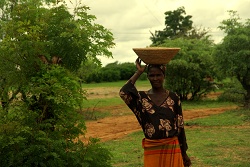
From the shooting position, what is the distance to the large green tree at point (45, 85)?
168 inches

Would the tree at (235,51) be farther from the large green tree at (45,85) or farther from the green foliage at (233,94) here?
the large green tree at (45,85)

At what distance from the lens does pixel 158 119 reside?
11.2 feet

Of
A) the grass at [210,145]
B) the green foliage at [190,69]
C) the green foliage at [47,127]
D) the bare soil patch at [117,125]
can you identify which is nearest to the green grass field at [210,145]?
the grass at [210,145]

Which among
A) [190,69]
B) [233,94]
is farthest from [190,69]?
[233,94]

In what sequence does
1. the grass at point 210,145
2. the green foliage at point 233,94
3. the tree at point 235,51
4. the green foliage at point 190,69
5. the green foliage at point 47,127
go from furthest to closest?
the green foliage at point 190,69
the green foliage at point 233,94
the tree at point 235,51
the grass at point 210,145
the green foliage at point 47,127

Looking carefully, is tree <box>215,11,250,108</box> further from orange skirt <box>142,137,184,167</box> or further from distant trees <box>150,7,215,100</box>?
orange skirt <box>142,137,184,167</box>

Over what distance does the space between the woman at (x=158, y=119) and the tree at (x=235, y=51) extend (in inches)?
466

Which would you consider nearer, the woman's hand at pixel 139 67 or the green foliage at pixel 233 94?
the woman's hand at pixel 139 67

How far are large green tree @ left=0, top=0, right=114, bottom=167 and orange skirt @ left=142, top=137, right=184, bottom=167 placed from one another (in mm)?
1119

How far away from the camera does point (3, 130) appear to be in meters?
4.29

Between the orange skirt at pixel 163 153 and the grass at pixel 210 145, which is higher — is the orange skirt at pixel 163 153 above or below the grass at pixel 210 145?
above

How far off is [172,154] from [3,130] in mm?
1953

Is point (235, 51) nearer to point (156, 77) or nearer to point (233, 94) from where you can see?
point (233, 94)

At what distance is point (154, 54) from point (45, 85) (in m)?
1.45
